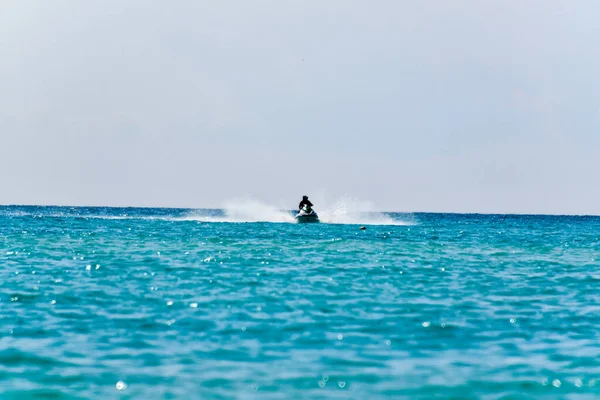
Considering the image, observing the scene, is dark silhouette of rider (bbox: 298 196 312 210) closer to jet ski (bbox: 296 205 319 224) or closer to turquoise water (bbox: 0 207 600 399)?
jet ski (bbox: 296 205 319 224)

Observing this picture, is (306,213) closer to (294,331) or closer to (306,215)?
(306,215)

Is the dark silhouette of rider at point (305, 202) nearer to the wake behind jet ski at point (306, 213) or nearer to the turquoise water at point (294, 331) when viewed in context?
the wake behind jet ski at point (306, 213)

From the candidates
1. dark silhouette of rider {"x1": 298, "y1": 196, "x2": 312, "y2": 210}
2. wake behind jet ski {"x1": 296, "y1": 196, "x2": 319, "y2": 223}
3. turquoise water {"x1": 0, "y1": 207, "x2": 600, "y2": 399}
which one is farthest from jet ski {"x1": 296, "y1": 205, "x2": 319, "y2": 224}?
turquoise water {"x1": 0, "y1": 207, "x2": 600, "y2": 399}

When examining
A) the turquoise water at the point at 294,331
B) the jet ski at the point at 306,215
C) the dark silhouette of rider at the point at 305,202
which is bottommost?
the turquoise water at the point at 294,331

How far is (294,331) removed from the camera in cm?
1448

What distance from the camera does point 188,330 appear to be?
47.4ft

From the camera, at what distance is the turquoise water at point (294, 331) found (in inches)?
423

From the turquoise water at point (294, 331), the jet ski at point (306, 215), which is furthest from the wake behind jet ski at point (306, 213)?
the turquoise water at point (294, 331)

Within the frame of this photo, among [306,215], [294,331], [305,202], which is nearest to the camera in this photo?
[294,331]

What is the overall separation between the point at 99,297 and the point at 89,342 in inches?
232

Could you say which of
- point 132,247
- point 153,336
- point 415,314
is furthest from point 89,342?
point 132,247

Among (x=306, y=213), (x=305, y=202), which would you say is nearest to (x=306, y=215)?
(x=306, y=213)

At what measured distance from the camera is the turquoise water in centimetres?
1074

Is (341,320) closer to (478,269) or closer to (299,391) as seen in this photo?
(299,391)
